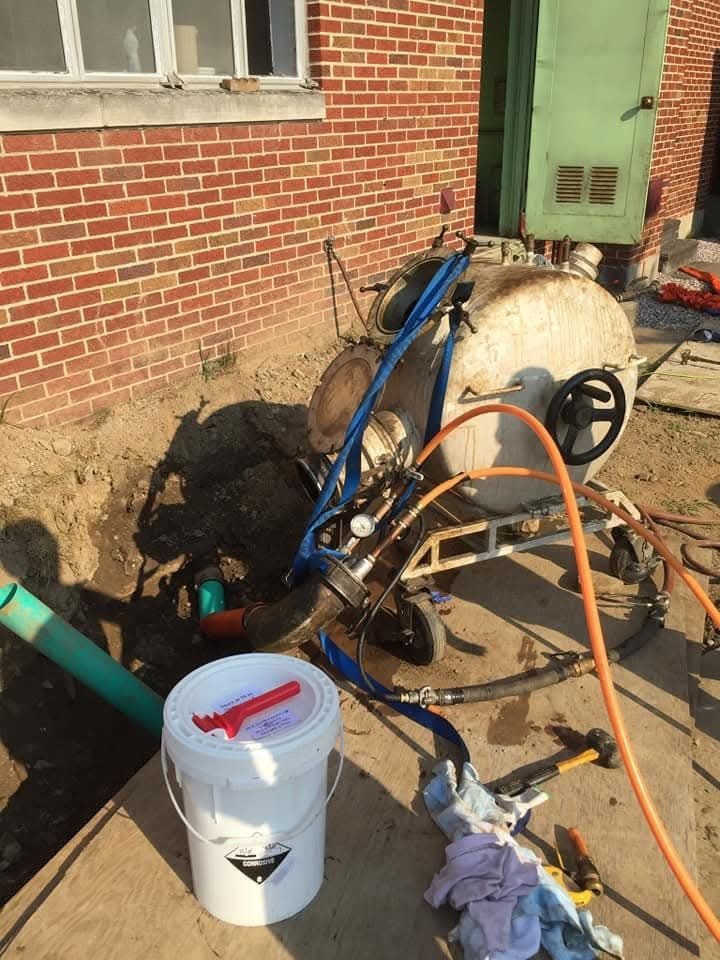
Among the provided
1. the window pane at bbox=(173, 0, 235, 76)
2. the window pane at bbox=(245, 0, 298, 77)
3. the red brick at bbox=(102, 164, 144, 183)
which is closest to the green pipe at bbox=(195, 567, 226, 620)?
the red brick at bbox=(102, 164, 144, 183)

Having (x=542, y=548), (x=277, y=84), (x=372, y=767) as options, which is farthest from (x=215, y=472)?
(x=277, y=84)

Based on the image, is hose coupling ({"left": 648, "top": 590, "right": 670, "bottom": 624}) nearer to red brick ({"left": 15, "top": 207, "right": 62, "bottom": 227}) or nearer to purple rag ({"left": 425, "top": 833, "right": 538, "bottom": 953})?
purple rag ({"left": 425, "top": 833, "right": 538, "bottom": 953})

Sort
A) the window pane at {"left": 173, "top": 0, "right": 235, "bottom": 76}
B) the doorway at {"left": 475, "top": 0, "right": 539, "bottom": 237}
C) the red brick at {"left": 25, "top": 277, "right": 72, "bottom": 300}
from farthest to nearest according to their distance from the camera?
the doorway at {"left": 475, "top": 0, "right": 539, "bottom": 237}, the window pane at {"left": 173, "top": 0, "right": 235, "bottom": 76}, the red brick at {"left": 25, "top": 277, "right": 72, "bottom": 300}

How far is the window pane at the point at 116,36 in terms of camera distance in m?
3.67

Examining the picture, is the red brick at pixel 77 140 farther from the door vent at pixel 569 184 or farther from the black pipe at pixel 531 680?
the door vent at pixel 569 184

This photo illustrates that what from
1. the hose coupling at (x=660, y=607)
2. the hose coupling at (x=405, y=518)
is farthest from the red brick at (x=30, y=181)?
the hose coupling at (x=660, y=607)

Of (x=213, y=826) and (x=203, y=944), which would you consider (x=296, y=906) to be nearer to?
(x=203, y=944)

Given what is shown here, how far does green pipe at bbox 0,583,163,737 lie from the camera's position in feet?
8.35

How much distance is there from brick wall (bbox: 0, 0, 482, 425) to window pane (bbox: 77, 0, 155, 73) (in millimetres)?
331

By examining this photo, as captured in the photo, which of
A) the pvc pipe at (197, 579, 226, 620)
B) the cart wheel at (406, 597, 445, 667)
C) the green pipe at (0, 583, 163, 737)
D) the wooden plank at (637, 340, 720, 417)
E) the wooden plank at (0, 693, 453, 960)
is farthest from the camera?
the wooden plank at (637, 340, 720, 417)

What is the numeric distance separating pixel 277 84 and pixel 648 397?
3611 mm

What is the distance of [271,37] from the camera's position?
4594mm

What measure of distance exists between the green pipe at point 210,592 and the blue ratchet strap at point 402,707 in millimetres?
603

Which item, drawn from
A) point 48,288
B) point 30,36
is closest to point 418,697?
point 48,288
